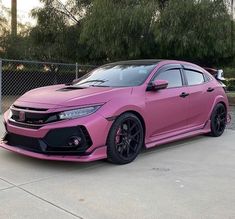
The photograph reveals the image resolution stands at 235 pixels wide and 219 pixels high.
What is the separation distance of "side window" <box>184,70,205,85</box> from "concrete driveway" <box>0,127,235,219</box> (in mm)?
1528

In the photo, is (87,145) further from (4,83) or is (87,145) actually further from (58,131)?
(4,83)

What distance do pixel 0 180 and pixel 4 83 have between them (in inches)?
498

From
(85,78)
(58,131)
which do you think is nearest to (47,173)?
Result: (58,131)

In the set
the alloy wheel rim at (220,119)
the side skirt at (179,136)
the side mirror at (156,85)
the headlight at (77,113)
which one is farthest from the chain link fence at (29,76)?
the headlight at (77,113)

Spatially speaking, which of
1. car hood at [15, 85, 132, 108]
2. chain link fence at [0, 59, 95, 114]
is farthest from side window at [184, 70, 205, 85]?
chain link fence at [0, 59, 95, 114]

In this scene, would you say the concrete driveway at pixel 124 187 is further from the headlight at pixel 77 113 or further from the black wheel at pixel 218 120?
the black wheel at pixel 218 120

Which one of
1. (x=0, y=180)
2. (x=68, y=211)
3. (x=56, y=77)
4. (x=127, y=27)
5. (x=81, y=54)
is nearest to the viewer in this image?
(x=68, y=211)

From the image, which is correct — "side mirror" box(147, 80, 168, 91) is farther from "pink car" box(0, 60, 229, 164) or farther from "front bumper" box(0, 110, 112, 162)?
"front bumper" box(0, 110, 112, 162)

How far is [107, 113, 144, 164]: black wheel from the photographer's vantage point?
6066 millimetres

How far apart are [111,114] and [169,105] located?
1451 mm

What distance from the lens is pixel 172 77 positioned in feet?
24.7

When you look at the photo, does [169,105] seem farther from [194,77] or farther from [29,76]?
[29,76]

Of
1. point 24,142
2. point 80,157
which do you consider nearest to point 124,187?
point 80,157

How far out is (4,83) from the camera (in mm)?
17531
